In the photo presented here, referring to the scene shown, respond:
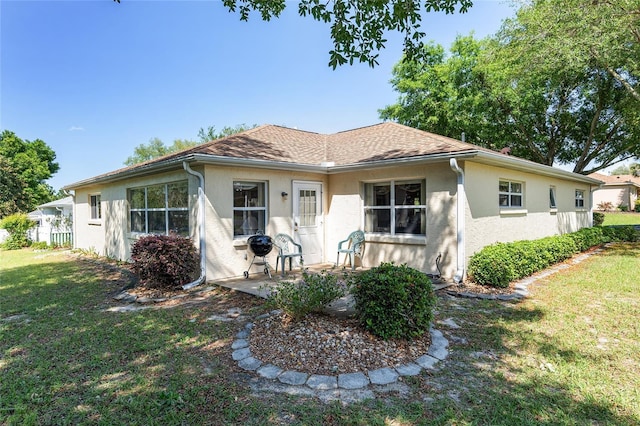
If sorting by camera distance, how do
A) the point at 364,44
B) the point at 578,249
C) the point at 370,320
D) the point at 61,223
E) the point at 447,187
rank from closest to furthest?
the point at 370,320, the point at 364,44, the point at 447,187, the point at 578,249, the point at 61,223

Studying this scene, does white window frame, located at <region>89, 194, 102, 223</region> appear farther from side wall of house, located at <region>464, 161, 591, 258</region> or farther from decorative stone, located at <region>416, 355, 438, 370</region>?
decorative stone, located at <region>416, 355, 438, 370</region>

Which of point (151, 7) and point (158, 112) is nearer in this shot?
point (151, 7)

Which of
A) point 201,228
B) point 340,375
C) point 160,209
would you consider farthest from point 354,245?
point 340,375

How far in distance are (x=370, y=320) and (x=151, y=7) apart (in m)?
8.04

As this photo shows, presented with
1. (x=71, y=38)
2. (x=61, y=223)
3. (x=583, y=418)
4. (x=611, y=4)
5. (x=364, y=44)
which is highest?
(x=611, y=4)

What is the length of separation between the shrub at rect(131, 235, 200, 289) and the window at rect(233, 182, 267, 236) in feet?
3.93

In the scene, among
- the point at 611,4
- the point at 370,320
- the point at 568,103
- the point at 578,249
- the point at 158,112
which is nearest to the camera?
the point at 370,320

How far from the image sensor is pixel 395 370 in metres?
3.47

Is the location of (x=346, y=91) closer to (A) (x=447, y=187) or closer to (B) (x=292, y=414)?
(A) (x=447, y=187)

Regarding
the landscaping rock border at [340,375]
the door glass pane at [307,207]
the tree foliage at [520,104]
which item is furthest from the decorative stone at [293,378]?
the tree foliage at [520,104]

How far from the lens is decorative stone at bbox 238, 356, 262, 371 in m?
3.58

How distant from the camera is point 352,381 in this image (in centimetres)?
324

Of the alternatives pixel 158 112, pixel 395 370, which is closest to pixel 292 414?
pixel 395 370

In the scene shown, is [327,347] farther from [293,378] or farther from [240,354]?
[240,354]
